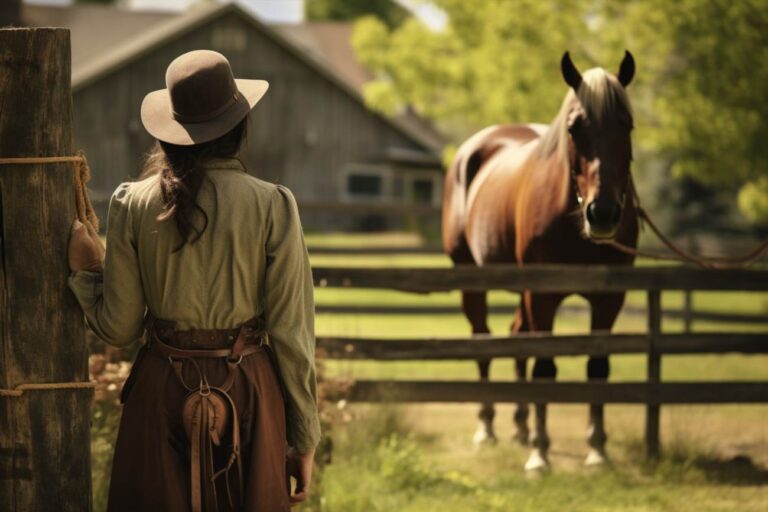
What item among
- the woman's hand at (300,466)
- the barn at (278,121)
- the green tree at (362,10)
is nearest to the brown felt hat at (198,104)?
the woman's hand at (300,466)

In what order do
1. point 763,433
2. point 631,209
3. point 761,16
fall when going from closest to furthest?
point 631,209 < point 763,433 < point 761,16

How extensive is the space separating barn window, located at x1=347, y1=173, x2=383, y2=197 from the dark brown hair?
3407 cm

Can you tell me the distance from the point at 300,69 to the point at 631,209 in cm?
2961

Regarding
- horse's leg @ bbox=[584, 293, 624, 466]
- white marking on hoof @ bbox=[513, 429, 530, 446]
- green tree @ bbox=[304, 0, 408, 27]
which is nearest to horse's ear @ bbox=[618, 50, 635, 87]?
horse's leg @ bbox=[584, 293, 624, 466]

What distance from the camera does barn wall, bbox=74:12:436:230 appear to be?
111ft

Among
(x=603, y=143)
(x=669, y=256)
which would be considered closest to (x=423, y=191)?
(x=669, y=256)

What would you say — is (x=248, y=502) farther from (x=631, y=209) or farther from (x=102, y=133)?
(x=102, y=133)

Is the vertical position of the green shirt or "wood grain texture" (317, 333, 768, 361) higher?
the green shirt

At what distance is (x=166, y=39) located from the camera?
33562 mm

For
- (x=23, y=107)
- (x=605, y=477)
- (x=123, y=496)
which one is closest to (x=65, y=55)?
(x=23, y=107)

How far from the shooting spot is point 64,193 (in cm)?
343

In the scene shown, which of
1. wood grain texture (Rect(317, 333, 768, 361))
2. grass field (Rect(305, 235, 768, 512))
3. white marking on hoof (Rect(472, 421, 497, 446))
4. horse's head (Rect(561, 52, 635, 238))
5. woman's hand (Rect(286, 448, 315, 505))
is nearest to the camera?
woman's hand (Rect(286, 448, 315, 505))

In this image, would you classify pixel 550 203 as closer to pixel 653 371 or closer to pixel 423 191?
pixel 653 371

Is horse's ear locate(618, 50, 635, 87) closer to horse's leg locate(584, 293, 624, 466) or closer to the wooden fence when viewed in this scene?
the wooden fence
